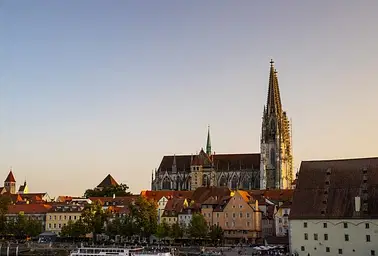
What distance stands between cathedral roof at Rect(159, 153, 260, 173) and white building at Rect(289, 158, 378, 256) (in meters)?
98.7

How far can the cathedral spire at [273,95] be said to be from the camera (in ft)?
562

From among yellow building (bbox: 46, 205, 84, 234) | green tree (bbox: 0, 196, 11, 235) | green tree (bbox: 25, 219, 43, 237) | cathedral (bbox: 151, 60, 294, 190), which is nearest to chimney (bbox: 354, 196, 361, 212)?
green tree (bbox: 25, 219, 43, 237)

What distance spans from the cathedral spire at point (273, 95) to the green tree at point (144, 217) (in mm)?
71743

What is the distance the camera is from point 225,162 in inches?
7013

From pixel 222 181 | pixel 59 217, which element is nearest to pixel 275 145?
pixel 222 181

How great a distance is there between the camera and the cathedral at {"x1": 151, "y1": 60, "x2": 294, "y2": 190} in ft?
543

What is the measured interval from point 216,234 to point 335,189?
112ft

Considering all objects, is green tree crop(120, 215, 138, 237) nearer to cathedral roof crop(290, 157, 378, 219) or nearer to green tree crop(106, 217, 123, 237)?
green tree crop(106, 217, 123, 237)

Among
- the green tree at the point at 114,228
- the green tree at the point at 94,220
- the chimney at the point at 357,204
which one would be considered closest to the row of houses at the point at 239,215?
the green tree at the point at 114,228

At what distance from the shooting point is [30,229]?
4609 inches

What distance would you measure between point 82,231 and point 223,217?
2684 centimetres

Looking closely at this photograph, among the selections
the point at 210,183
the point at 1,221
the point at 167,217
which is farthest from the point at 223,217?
the point at 210,183

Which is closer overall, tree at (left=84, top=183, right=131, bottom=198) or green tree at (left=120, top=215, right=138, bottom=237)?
green tree at (left=120, top=215, right=138, bottom=237)

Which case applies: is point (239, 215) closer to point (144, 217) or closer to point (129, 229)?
point (144, 217)
